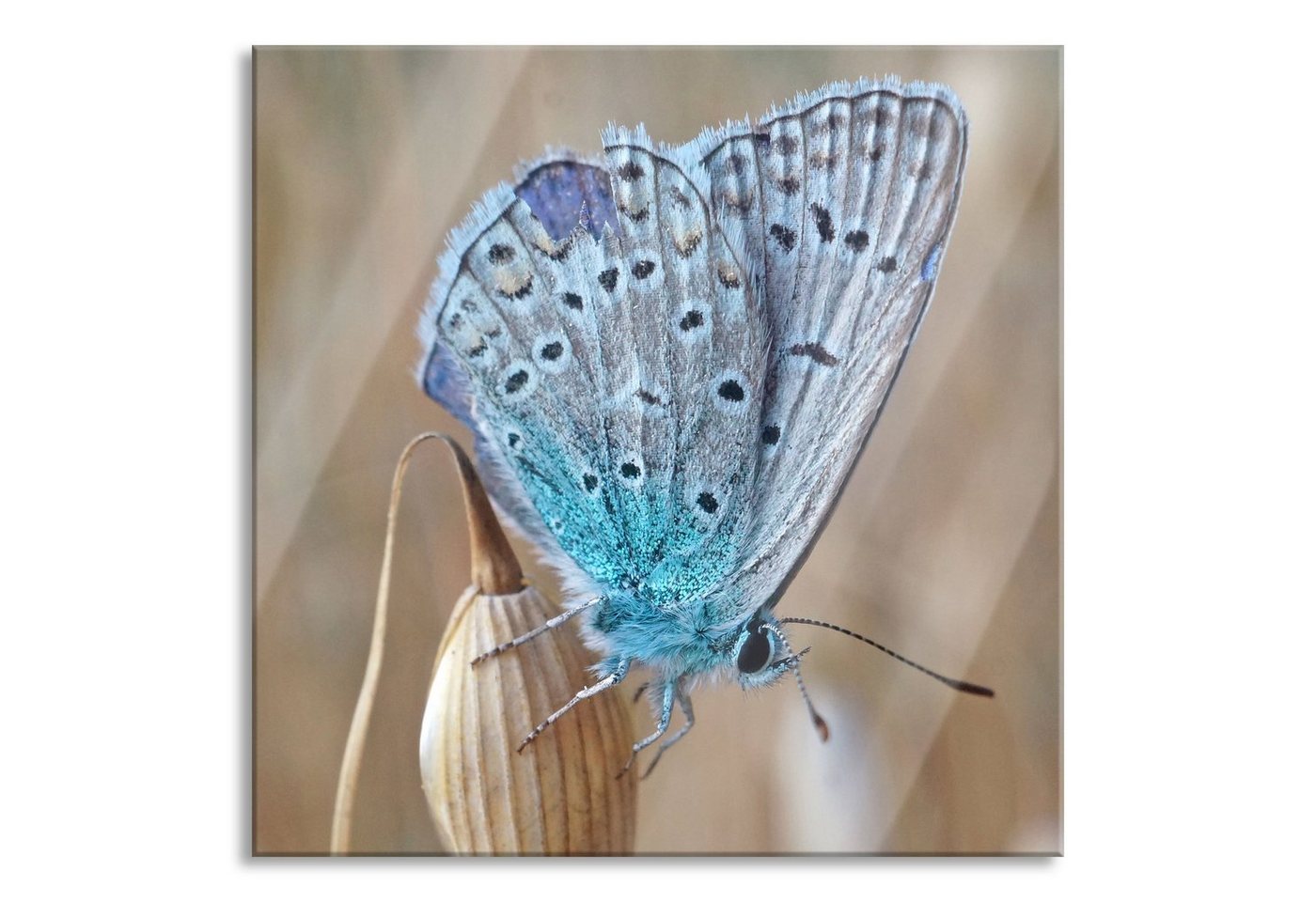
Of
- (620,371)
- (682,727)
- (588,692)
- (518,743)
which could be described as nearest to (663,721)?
(682,727)

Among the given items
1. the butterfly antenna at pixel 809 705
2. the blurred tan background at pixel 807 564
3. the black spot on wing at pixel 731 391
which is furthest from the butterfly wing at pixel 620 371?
the butterfly antenna at pixel 809 705

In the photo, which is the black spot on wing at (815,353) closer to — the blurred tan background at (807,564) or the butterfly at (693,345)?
the butterfly at (693,345)

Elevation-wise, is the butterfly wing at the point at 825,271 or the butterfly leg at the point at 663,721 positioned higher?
the butterfly wing at the point at 825,271

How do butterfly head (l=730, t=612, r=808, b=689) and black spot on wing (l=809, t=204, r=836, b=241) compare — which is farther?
butterfly head (l=730, t=612, r=808, b=689)

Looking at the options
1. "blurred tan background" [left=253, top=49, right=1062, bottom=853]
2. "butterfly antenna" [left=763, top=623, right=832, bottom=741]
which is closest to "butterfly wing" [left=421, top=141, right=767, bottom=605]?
"blurred tan background" [left=253, top=49, right=1062, bottom=853]

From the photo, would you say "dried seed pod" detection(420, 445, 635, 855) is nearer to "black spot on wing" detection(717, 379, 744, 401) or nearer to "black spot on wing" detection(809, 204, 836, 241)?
"black spot on wing" detection(717, 379, 744, 401)
